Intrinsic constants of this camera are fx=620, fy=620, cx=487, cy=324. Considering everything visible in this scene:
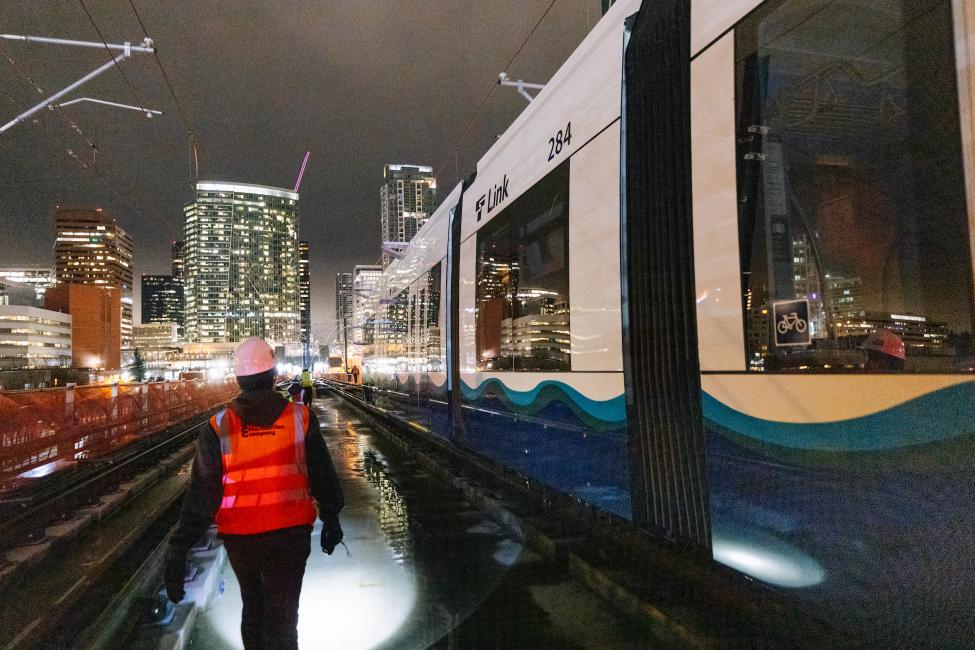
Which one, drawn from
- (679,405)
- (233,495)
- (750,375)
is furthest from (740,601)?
(233,495)

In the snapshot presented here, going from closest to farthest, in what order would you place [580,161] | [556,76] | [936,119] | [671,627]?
1. [936,119]
2. [671,627]
3. [580,161]
4. [556,76]

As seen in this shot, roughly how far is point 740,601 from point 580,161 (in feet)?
11.0

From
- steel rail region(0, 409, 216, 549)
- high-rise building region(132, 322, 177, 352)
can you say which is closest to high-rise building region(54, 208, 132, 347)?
high-rise building region(132, 322, 177, 352)

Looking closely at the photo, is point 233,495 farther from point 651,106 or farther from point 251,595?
point 651,106

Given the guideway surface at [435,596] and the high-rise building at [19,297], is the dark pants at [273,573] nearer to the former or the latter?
the guideway surface at [435,596]

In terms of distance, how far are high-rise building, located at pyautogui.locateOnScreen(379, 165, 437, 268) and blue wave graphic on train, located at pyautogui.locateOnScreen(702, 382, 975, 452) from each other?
76.6 metres

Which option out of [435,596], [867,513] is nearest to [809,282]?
[867,513]

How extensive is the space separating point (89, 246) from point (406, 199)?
52.8 meters

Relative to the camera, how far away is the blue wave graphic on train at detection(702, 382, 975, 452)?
221 centimetres

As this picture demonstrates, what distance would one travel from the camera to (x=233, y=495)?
261 centimetres

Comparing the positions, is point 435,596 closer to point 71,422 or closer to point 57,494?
point 57,494

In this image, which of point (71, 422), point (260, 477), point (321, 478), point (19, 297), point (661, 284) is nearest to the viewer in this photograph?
point (260, 477)

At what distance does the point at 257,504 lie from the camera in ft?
8.61

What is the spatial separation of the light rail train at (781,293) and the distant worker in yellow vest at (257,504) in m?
2.19
